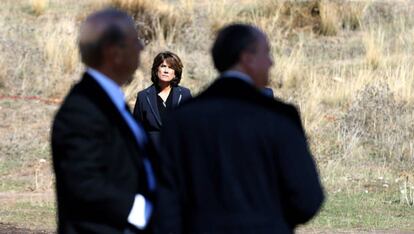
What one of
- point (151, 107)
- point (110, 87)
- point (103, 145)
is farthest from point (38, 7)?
point (103, 145)

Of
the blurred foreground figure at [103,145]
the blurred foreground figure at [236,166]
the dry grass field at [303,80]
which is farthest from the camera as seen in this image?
the dry grass field at [303,80]

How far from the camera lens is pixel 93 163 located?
389cm

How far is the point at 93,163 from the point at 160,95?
16.2ft

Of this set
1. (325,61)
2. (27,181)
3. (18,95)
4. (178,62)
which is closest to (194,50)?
(325,61)

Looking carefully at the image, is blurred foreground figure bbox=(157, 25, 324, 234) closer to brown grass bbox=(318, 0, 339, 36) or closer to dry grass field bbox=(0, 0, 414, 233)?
dry grass field bbox=(0, 0, 414, 233)

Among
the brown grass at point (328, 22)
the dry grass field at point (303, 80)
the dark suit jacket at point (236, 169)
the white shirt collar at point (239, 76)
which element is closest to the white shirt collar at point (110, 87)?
the dark suit jacket at point (236, 169)

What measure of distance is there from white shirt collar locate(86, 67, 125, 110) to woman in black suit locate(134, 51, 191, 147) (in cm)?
437

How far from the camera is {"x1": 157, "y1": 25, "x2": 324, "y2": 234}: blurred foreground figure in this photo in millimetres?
3797

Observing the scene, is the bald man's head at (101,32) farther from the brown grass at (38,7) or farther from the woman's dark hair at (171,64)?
the brown grass at (38,7)

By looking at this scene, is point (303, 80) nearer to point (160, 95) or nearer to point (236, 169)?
point (160, 95)

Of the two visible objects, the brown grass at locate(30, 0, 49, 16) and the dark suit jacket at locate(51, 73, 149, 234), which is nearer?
the dark suit jacket at locate(51, 73, 149, 234)

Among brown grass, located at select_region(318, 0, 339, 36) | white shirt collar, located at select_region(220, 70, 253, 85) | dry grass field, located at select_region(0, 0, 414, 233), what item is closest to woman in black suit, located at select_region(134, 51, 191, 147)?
dry grass field, located at select_region(0, 0, 414, 233)

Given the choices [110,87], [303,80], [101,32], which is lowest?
[303,80]

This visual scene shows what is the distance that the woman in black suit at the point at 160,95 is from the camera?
8586 millimetres
